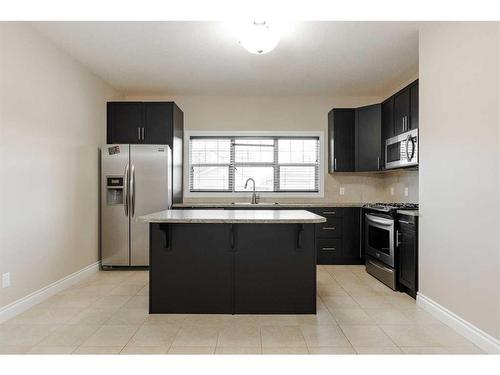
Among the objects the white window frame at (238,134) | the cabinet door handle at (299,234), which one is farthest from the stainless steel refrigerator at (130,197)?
the cabinet door handle at (299,234)

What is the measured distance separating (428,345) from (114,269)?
379 cm

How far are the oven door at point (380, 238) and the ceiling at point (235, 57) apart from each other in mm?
1819

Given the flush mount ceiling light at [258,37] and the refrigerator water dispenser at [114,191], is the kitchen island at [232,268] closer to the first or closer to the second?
the flush mount ceiling light at [258,37]

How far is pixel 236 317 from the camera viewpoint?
9.44 feet

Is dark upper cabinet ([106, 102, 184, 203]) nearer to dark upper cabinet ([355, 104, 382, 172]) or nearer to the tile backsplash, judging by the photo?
the tile backsplash

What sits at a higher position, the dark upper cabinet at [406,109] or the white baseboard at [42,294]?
the dark upper cabinet at [406,109]

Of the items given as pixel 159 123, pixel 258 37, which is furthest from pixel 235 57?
pixel 159 123

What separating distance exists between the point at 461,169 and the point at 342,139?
2709 millimetres

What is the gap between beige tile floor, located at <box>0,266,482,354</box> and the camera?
90.2 inches

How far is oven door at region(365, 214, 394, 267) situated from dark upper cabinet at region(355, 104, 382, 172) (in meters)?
0.85

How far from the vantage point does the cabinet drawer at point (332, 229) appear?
489cm

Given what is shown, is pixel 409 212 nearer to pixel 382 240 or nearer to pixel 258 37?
pixel 382 240

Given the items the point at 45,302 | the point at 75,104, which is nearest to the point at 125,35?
the point at 75,104
